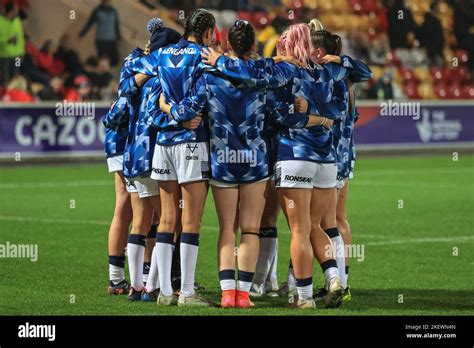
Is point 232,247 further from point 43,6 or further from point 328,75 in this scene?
point 43,6

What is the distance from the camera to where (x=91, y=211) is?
17.9 m

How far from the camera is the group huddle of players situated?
963cm

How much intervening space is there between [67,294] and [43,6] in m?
18.2

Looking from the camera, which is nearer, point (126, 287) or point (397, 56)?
point (126, 287)

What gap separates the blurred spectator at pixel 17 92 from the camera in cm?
2522

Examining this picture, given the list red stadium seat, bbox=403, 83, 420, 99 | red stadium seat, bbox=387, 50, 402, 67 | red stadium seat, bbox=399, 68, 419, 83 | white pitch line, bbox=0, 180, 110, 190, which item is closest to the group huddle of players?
white pitch line, bbox=0, 180, 110, 190

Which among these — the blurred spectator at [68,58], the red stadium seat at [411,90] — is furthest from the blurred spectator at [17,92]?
the red stadium seat at [411,90]

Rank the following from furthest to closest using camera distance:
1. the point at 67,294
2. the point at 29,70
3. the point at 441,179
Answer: the point at 29,70 → the point at 441,179 → the point at 67,294

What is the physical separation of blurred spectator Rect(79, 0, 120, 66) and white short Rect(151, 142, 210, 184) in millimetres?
18285

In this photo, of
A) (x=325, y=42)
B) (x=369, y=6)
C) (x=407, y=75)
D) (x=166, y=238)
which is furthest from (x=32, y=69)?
(x=325, y=42)

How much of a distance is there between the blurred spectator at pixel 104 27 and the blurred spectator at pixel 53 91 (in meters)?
1.94

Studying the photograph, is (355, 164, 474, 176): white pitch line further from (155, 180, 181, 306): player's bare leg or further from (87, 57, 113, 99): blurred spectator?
(155, 180, 181, 306): player's bare leg

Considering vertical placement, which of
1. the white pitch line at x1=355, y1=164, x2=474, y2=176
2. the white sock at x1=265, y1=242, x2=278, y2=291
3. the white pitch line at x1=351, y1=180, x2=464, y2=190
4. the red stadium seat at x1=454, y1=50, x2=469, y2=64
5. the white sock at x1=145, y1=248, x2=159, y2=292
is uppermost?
the red stadium seat at x1=454, y1=50, x2=469, y2=64
